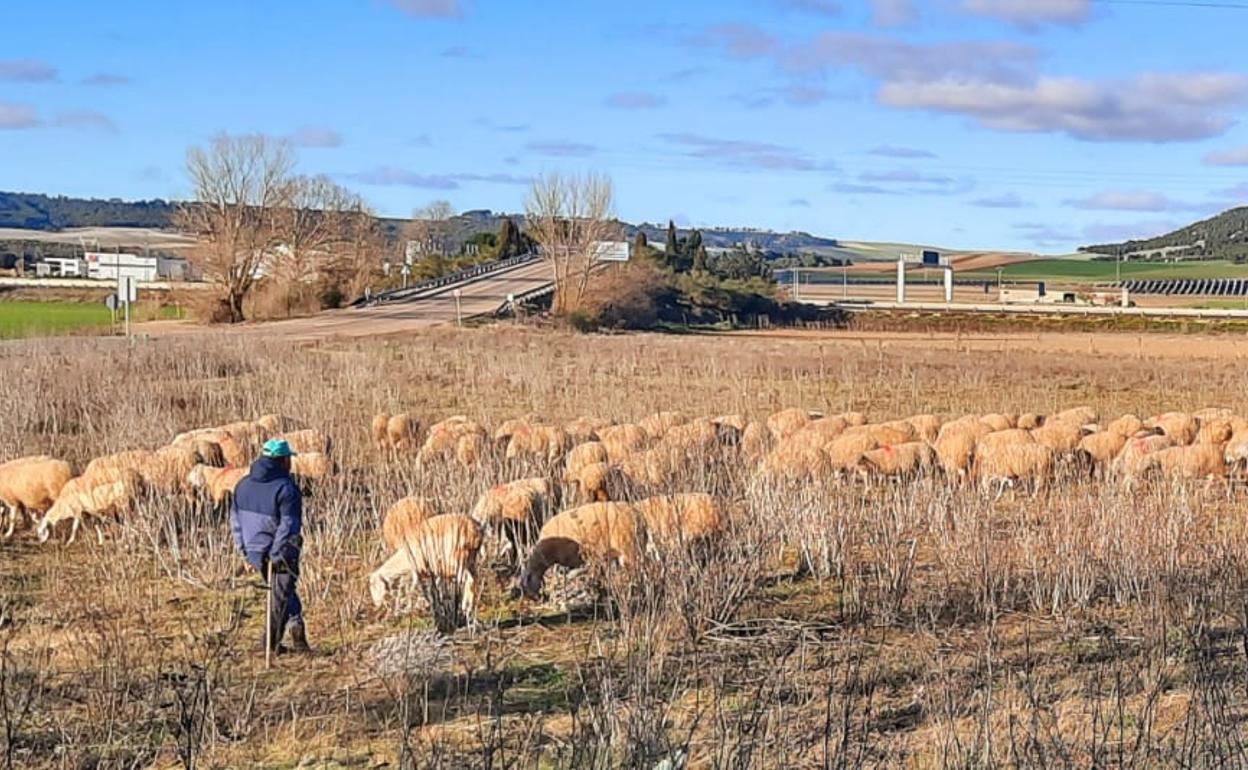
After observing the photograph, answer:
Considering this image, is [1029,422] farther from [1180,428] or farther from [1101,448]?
[1101,448]

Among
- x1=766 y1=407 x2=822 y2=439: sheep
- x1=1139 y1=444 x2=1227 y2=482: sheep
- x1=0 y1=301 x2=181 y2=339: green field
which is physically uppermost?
x1=0 y1=301 x2=181 y2=339: green field

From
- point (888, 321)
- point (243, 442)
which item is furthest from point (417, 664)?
point (888, 321)

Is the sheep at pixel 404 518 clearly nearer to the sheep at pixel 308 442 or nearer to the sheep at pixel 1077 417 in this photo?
the sheep at pixel 308 442

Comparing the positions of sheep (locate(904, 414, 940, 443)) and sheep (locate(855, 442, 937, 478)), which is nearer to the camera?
sheep (locate(855, 442, 937, 478))

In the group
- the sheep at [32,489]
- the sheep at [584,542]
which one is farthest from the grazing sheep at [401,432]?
the sheep at [584,542]

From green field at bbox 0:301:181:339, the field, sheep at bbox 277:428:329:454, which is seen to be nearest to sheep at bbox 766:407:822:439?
the field

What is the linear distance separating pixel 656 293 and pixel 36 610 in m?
64.2

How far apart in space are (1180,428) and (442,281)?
63.7 m

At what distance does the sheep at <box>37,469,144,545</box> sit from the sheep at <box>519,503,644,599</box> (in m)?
4.87

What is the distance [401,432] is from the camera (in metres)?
21.9

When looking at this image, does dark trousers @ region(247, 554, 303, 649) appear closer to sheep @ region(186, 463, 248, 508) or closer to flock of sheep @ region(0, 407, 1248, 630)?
flock of sheep @ region(0, 407, 1248, 630)

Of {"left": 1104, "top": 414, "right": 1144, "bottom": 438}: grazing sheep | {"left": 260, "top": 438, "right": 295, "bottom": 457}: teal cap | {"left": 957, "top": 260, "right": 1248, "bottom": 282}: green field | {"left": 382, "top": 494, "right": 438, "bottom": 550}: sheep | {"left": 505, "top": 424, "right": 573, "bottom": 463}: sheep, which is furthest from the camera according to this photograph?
{"left": 957, "top": 260, "right": 1248, "bottom": 282}: green field

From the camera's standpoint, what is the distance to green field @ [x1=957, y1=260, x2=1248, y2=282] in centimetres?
15912

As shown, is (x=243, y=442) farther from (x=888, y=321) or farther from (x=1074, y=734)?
(x=888, y=321)
